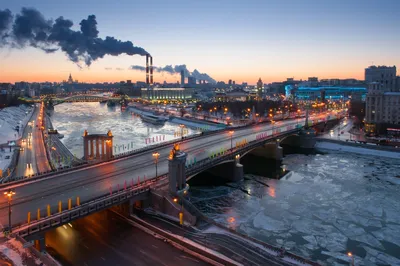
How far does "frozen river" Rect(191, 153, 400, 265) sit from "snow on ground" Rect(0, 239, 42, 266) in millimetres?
13188

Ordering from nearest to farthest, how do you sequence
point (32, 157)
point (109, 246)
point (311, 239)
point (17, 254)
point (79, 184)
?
point (17, 254) → point (109, 246) → point (311, 239) → point (79, 184) → point (32, 157)

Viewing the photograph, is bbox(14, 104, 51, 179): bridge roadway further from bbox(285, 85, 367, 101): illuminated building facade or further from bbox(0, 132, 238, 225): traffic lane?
bbox(285, 85, 367, 101): illuminated building facade

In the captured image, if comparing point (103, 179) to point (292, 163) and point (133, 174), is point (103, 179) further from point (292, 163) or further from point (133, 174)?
point (292, 163)

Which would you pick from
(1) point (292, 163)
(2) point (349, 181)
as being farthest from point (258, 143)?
(2) point (349, 181)

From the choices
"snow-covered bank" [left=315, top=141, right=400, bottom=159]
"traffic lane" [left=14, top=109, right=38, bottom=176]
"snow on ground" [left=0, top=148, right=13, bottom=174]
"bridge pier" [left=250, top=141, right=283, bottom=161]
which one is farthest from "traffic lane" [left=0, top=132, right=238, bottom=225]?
"snow-covered bank" [left=315, top=141, right=400, bottom=159]

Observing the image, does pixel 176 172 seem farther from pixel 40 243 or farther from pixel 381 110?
pixel 381 110

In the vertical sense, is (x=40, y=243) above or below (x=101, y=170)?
below

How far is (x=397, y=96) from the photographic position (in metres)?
61.6

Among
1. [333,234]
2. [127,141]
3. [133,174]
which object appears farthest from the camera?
[127,141]

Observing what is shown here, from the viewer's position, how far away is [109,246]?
17.7 meters

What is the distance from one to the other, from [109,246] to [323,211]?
55.1 ft

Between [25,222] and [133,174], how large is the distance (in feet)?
33.8

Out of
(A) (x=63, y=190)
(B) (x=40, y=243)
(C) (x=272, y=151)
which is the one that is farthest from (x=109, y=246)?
(C) (x=272, y=151)

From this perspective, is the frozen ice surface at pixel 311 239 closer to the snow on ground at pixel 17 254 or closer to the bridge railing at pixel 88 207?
the bridge railing at pixel 88 207
